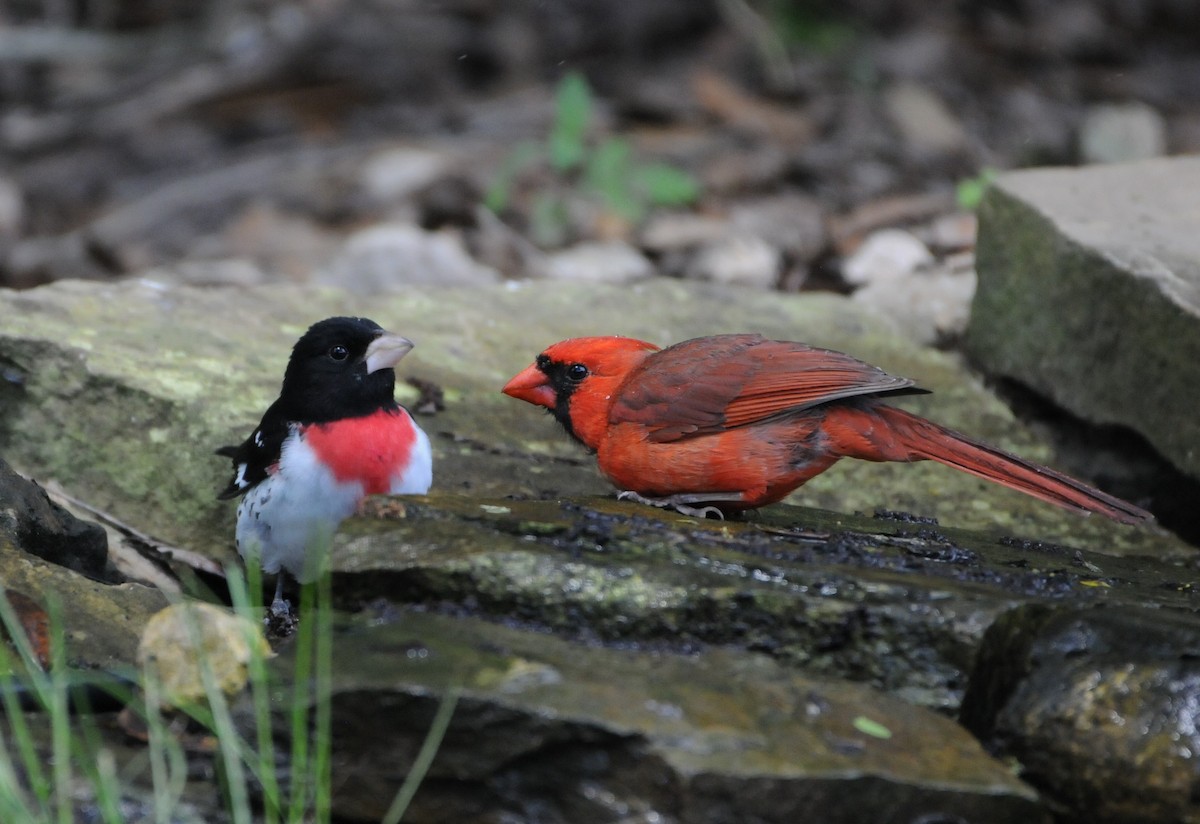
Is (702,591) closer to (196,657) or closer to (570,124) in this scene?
(196,657)

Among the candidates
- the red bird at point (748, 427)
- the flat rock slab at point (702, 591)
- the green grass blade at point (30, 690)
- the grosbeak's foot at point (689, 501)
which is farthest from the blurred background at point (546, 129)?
the green grass blade at point (30, 690)

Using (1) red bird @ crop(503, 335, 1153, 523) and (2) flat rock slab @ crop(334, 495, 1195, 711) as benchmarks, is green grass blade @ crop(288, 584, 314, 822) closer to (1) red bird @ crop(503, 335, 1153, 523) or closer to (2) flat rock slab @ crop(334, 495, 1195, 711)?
(2) flat rock slab @ crop(334, 495, 1195, 711)

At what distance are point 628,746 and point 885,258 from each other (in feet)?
16.5

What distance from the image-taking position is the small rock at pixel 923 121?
9.14 m

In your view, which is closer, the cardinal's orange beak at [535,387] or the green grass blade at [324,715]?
the green grass blade at [324,715]

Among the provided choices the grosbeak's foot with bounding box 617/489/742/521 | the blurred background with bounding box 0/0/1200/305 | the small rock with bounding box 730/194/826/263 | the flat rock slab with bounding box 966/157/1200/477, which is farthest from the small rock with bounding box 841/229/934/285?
the grosbeak's foot with bounding box 617/489/742/521

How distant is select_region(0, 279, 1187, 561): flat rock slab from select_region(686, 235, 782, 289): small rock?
83.5 inches

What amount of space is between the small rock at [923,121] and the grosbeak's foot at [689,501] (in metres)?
5.69

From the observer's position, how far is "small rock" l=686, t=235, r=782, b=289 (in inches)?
295

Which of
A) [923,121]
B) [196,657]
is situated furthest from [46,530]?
[923,121]

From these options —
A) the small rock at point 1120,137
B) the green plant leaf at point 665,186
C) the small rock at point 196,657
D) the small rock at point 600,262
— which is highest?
the small rock at point 1120,137

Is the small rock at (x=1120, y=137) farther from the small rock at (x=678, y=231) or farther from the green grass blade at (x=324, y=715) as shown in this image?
the green grass blade at (x=324, y=715)

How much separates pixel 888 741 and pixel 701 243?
5.45 meters

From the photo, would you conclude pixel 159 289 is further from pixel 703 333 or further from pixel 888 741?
pixel 888 741
